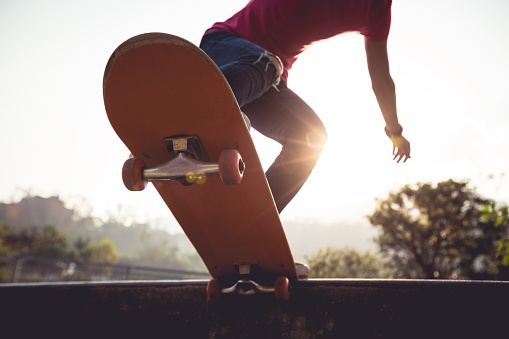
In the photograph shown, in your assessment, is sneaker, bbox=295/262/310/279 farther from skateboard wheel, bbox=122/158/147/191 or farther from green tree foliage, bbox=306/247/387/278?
green tree foliage, bbox=306/247/387/278

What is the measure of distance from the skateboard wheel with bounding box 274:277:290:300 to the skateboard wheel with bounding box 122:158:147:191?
0.76 meters

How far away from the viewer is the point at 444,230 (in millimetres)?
15211

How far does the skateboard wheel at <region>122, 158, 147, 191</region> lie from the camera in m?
1.13

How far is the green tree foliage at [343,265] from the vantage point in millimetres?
18812

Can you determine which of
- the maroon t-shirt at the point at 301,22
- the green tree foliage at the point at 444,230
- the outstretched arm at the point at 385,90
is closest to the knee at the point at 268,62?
the maroon t-shirt at the point at 301,22

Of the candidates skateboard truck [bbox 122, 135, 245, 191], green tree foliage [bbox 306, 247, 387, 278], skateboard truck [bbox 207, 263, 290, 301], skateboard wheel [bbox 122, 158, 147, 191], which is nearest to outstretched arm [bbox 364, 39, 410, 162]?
skateboard truck [bbox 122, 135, 245, 191]

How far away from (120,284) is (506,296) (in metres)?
1.89

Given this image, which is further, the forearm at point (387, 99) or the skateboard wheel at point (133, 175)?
the forearm at point (387, 99)

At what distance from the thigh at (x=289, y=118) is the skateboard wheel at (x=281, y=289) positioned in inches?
29.2

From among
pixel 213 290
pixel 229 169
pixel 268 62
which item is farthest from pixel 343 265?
pixel 229 169

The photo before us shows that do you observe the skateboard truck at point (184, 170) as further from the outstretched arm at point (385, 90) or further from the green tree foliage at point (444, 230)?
the green tree foliage at point (444, 230)

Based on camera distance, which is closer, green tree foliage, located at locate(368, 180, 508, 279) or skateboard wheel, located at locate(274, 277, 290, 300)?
skateboard wheel, located at locate(274, 277, 290, 300)

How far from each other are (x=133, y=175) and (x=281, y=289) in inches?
33.2

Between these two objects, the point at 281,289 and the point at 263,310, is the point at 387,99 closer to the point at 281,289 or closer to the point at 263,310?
the point at 281,289
